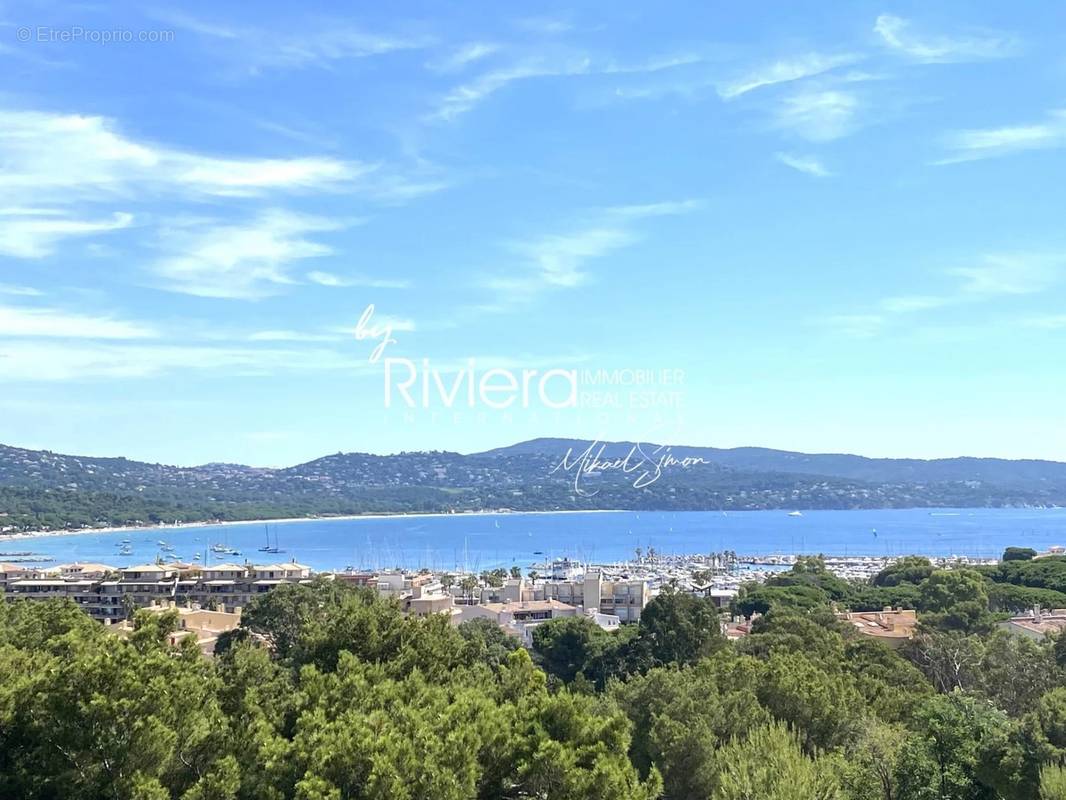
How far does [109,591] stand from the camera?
42.0 m

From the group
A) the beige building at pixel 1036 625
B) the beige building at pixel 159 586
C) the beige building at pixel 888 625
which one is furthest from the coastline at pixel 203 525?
the beige building at pixel 1036 625

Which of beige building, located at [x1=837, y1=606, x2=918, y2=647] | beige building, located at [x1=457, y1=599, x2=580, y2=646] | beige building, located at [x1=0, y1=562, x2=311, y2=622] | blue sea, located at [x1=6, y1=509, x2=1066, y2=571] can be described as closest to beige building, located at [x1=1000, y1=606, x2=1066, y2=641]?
beige building, located at [x1=837, y1=606, x2=918, y2=647]

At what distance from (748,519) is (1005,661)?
181918 mm

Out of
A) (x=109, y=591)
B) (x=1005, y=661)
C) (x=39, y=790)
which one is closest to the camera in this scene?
(x=39, y=790)

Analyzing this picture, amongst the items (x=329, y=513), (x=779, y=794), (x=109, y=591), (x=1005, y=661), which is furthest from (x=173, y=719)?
(x=329, y=513)

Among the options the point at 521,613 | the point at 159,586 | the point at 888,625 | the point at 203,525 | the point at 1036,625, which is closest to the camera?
the point at 1036,625

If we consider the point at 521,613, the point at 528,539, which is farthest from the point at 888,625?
the point at 528,539

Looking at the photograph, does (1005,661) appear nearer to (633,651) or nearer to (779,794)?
(633,651)

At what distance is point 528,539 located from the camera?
140 metres

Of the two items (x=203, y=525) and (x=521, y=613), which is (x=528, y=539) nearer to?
(x=203, y=525)

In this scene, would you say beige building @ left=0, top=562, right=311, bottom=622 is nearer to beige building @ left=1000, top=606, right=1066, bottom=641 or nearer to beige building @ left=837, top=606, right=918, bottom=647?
beige building @ left=837, top=606, right=918, bottom=647

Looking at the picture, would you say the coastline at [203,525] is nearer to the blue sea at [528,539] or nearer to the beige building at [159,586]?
the blue sea at [528,539]

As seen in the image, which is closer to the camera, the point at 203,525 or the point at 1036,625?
the point at 1036,625

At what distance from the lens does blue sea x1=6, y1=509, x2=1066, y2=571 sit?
339 ft
